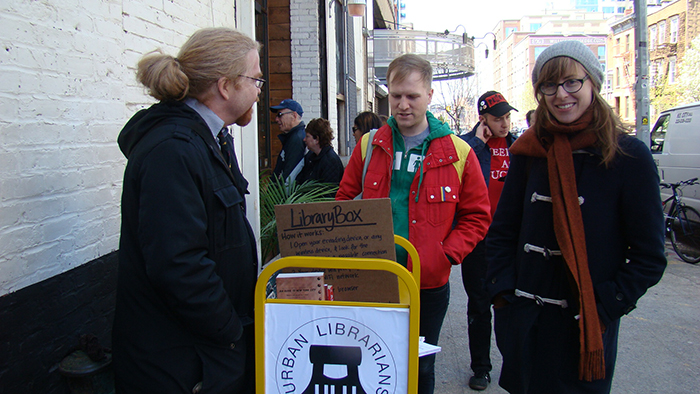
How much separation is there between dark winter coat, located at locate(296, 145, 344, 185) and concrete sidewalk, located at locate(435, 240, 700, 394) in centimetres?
181

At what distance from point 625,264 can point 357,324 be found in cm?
100

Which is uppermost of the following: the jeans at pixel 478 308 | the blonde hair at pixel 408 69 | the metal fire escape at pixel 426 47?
the metal fire escape at pixel 426 47

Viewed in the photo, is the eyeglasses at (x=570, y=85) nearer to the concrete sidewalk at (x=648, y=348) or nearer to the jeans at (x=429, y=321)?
the jeans at (x=429, y=321)

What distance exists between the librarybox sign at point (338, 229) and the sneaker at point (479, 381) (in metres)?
1.95

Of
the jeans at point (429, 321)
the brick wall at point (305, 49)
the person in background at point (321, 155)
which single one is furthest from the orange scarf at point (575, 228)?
the brick wall at point (305, 49)

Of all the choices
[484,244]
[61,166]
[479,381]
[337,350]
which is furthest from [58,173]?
[479,381]

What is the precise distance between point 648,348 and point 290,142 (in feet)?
12.6

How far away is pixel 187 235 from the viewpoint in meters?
1.47

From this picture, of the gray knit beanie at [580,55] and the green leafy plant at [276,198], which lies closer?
the gray knit beanie at [580,55]

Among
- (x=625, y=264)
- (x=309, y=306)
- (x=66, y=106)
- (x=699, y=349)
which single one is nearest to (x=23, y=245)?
(x=66, y=106)

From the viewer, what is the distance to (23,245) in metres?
2.00

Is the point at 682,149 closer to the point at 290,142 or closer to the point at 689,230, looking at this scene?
the point at 689,230

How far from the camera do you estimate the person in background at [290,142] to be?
5.31 meters

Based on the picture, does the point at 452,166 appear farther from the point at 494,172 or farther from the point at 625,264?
the point at 494,172
